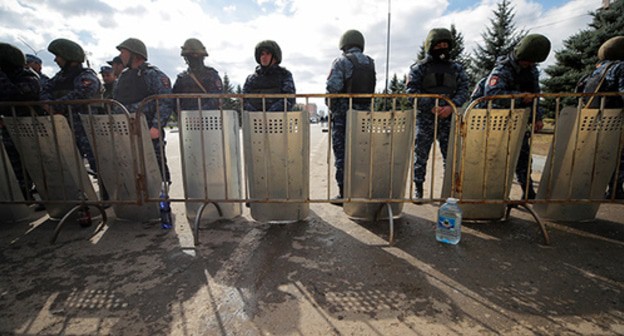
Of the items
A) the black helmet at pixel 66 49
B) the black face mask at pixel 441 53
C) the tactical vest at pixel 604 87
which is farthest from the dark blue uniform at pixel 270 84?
the tactical vest at pixel 604 87

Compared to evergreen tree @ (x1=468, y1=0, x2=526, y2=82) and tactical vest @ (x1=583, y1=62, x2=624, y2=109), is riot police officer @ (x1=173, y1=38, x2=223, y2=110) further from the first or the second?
evergreen tree @ (x1=468, y1=0, x2=526, y2=82)

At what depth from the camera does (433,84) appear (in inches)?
155

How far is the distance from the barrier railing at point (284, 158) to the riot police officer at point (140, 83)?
22.8 inches

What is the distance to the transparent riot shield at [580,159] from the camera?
2.98m

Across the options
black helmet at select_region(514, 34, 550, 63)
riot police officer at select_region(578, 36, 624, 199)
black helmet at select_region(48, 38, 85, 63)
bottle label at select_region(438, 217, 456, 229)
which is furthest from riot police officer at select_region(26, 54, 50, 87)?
riot police officer at select_region(578, 36, 624, 199)

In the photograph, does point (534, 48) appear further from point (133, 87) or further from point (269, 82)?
point (133, 87)

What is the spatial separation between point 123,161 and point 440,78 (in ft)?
13.0

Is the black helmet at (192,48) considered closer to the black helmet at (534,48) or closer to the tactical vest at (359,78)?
the tactical vest at (359,78)

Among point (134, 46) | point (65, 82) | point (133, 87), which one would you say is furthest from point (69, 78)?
point (134, 46)

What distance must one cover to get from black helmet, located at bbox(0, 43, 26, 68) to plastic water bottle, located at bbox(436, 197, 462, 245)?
5.63 meters

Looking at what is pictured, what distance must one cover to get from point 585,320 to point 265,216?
107 inches

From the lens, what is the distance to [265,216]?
3.40 m

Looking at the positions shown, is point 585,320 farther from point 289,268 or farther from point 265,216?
point 265,216

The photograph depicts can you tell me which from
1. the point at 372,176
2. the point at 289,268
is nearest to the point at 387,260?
the point at 289,268
